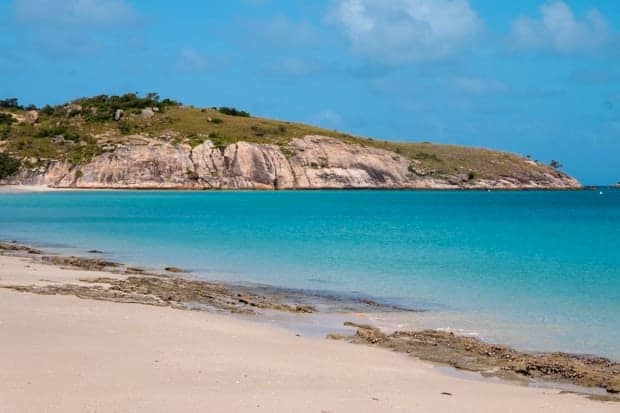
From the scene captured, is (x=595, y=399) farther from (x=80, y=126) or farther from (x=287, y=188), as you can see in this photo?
(x=80, y=126)

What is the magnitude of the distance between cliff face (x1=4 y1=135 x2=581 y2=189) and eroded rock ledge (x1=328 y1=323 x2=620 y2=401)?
11791cm

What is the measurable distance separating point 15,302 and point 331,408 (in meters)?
9.16

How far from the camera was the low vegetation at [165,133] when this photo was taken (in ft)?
433

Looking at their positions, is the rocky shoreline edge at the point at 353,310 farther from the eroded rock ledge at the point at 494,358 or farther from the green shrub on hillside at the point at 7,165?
the green shrub on hillside at the point at 7,165

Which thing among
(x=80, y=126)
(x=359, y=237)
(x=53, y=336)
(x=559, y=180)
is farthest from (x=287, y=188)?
(x=53, y=336)

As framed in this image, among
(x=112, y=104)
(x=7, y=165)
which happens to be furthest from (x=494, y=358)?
(x=112, y=104)

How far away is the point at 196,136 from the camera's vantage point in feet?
452

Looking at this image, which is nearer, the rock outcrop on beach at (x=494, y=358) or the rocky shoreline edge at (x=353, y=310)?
the rock outcrop on beach at (x=494, y=358)

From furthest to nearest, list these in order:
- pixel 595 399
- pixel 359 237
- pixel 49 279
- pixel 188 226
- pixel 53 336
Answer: pixel 188 226 → pixel 359 237 → pixel 49 279 → pixel 53 336 → pixel 595 399

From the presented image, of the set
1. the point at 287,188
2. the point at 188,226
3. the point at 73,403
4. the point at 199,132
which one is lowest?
the point at 73,403

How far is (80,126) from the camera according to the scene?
5600 inches

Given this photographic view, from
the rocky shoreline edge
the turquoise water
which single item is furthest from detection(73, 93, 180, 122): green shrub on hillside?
the rocky shoreline edge

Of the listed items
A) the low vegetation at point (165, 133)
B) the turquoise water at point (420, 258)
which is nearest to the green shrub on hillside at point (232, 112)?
the low vegetation at point (165, 133)

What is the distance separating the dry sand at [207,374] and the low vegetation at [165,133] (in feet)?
392
